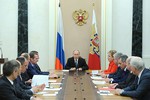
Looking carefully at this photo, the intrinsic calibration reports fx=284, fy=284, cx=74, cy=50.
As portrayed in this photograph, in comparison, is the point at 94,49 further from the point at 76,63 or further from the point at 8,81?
the point at 8,81

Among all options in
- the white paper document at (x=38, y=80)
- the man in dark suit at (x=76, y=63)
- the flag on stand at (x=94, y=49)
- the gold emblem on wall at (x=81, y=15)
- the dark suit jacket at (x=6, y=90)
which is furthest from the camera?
the gold emblem on wall at (x=81, y=15)

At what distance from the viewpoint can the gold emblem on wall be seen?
9898mm

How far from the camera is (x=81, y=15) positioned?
32.4 feet

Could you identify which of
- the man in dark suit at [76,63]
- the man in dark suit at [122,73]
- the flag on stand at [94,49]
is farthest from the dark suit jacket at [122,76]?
the flag on stand at [94,49]

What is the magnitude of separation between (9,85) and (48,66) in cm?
632

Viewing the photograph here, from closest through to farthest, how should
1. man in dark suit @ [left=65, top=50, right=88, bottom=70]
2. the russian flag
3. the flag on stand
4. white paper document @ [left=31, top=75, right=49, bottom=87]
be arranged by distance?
1. white paper document @ [left=31, top=75, right=49, bottom=87]
2. man in dark suit @ [left=65, top=50, right=88, bottom=70]
3. the russian flag
4. the flag on stand

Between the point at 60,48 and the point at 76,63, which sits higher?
the point at 60,48

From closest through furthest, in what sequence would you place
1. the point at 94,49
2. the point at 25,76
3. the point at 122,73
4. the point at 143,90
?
the point at 143,90
the point at 25,76
the point at 122,73
the point at 94,49

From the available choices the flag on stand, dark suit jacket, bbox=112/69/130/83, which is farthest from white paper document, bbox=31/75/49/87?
the flag on stand

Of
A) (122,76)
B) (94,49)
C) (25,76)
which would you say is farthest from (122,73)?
(94,49)

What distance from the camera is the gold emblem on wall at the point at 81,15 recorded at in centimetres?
990

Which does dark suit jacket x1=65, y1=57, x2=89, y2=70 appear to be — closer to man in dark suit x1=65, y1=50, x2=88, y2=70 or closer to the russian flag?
man in dark suit x1=65, y1=50, x2=88, y2=70

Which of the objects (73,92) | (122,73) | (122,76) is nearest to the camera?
(73,92)

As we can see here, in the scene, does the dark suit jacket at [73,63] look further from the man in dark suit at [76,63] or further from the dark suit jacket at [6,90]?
the dark suit jacket at [6,90]
